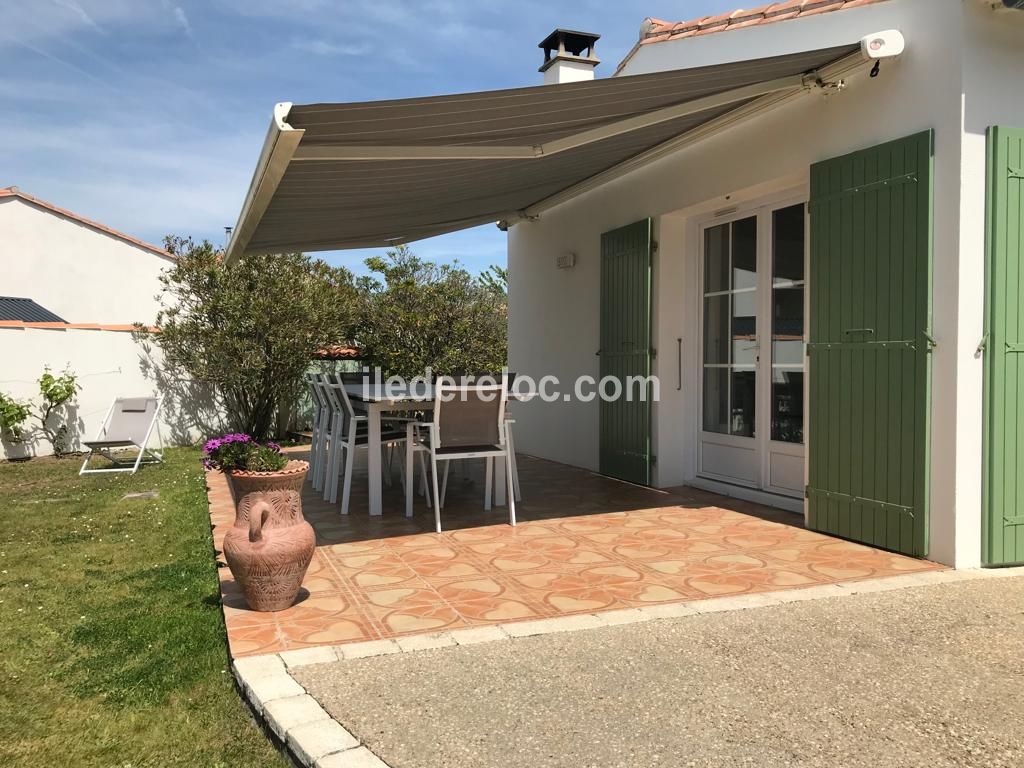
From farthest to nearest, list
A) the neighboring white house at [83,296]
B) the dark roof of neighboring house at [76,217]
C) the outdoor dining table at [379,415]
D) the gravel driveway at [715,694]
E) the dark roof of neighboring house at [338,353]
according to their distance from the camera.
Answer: the dark roof of neighboring house at [76,217]
the dark roof of neighboring house at [338,353]
the neighboring white house at [83,296]
the outdoor dining table at [379,415]
the gravel driveway at [715,694]

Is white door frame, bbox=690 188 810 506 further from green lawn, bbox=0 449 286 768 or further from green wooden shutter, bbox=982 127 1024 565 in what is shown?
green lawn, bbox=0 449 286 768

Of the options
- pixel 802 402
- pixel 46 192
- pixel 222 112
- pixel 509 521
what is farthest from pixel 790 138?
pixel 46 192

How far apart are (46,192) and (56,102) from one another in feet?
19.9

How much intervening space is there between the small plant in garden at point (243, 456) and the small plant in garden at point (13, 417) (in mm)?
6799

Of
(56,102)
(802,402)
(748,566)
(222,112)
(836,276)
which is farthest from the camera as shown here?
(56,102)

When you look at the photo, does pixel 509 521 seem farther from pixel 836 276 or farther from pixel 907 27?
pixel 907 27

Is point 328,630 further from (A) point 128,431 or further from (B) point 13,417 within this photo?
(B) point 13,417

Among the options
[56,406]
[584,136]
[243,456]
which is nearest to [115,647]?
[243,456]

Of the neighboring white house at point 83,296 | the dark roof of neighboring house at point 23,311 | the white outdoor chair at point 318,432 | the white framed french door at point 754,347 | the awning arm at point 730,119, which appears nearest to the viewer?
the awning arm at point 730,119

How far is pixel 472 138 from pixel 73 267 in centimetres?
1609

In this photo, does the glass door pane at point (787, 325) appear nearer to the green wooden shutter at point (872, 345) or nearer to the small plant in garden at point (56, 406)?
the green wooden shutter at point (872, 345)

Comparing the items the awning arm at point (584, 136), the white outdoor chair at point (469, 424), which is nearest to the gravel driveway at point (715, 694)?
the white outdoor chair at point (469, 424)

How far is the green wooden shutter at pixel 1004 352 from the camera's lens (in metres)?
4.28

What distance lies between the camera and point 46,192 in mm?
21812
